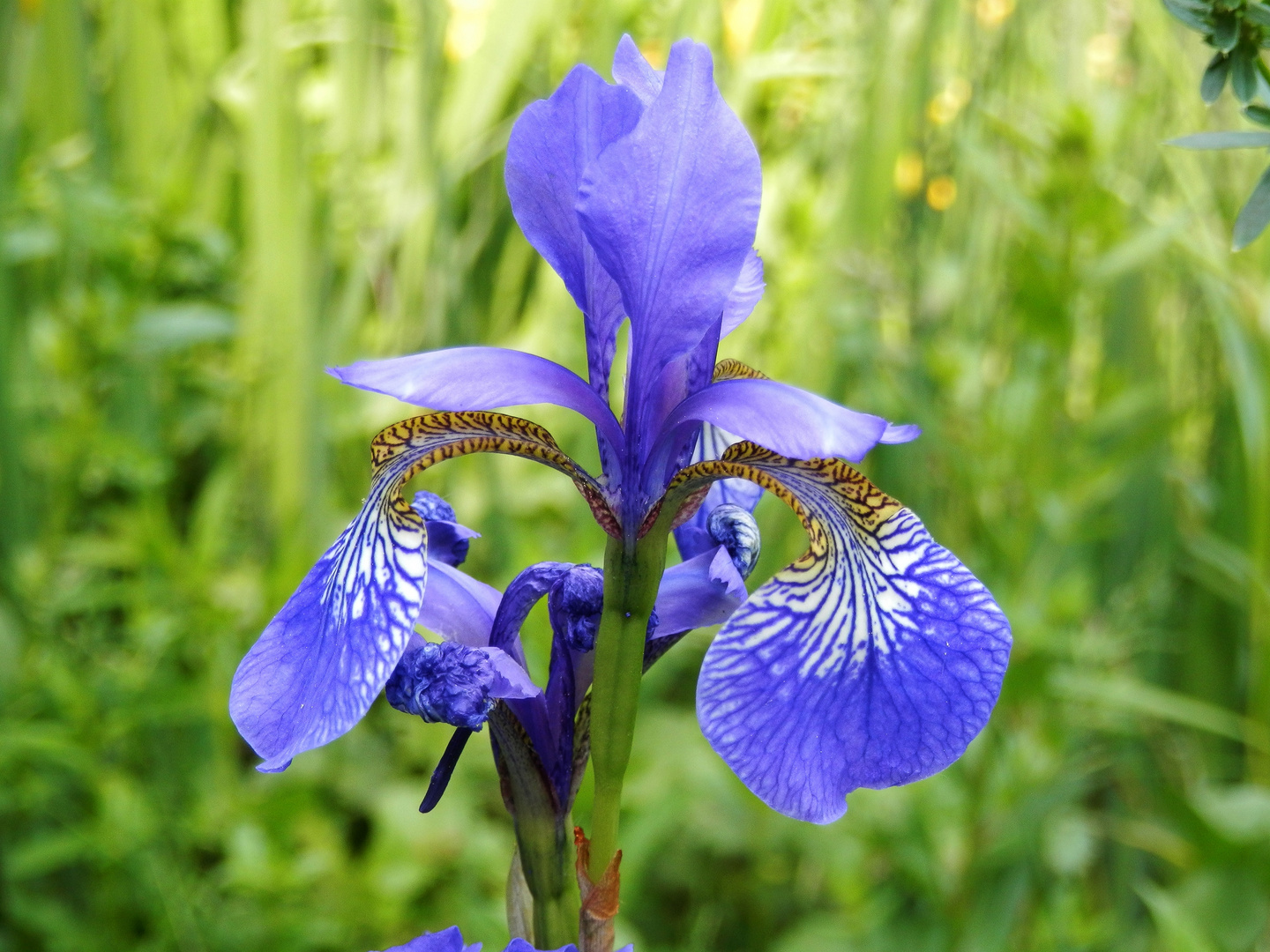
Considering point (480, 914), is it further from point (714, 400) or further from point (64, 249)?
point (64, 249)

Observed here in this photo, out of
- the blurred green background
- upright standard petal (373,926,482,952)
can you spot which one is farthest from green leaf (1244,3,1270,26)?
the blurred green background

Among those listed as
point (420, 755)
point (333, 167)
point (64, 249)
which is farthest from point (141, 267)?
point (420, 755)

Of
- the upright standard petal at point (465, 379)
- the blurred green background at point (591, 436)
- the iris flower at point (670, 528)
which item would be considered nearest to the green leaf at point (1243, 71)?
the iris flower at point (670, 528)

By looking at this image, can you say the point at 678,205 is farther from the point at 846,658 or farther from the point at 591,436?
the point at 591,436

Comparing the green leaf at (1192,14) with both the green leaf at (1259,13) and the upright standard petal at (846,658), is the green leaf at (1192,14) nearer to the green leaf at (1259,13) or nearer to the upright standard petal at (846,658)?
the green leaf at (1259,13)

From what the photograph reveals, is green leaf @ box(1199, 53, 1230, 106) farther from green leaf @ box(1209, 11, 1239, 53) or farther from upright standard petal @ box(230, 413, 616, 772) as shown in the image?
upright standard petal @ box(230, 413, 616, 772)

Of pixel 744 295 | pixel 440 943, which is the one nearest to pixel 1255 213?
pixel 744 295
